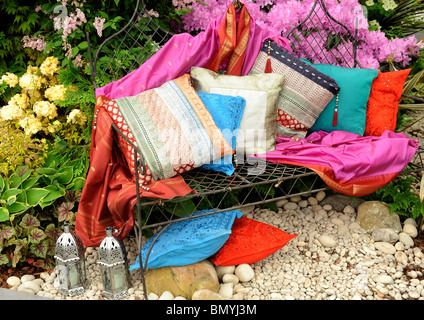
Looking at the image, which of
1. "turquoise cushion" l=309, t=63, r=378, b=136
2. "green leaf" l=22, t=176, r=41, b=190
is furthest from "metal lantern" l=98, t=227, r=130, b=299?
"turquoise cushion" l=309, t=63, r=378, b=136

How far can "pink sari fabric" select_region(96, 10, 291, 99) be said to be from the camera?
2.53 metres

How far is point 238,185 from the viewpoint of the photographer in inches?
88.4

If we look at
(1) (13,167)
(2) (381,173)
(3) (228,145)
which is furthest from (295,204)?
(1) (13,167)

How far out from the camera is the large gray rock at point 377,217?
2.74 meters

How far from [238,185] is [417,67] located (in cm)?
213

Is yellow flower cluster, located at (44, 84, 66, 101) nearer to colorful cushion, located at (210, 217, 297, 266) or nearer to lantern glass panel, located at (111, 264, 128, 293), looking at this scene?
lantern glass panel, located at (111, 264, 128, 293)

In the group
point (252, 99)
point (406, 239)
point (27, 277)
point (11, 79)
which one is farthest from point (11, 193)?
point (406, 239)

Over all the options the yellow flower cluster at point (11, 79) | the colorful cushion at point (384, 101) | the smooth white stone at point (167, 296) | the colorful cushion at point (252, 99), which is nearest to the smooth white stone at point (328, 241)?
the colorful cushion at point (252, 99)

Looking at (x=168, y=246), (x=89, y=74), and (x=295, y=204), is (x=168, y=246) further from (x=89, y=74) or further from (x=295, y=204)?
(x=89, y=74)

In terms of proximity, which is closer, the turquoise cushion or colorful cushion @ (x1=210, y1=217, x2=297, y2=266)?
colorful cushion @ (x1=210, y1=217, x2=297, y2=266)

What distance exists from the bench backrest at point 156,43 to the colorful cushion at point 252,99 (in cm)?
47

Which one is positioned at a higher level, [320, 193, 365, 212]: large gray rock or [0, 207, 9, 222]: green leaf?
[0, 207, 9, 222]: green leaf

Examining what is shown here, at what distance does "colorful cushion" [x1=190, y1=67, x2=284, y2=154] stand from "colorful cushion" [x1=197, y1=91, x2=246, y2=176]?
60 millimetres

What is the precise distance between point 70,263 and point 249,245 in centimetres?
91
